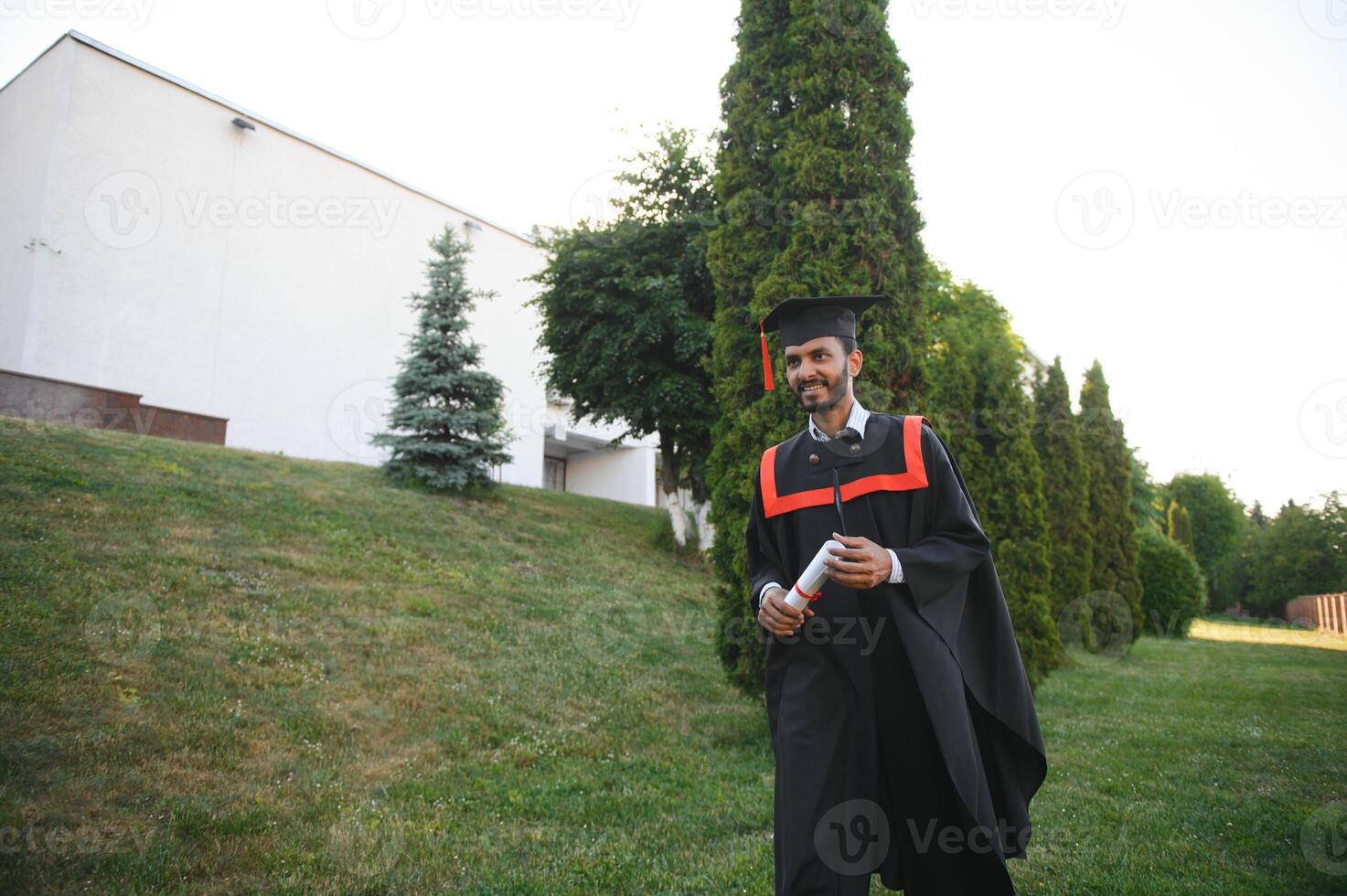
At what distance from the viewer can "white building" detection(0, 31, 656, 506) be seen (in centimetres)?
2000

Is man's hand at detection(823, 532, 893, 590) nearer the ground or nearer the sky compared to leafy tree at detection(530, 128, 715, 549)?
nearer the ground

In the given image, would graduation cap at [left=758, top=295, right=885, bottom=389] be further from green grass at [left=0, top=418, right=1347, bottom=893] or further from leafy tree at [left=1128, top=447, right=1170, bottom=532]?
leafy tree at [left=1128, top=447, right=1170, bottom=532]

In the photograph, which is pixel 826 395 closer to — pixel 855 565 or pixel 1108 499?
pixel 855 565

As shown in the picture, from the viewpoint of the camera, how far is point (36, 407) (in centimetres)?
1602

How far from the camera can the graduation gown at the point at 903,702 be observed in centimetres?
261

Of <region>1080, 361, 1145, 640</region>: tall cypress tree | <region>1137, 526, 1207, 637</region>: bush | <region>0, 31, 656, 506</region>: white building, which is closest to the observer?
<region>1080, 361, 1145, 640</region>: tall cypress tree

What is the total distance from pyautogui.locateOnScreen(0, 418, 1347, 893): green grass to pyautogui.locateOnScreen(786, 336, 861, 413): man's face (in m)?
2.53

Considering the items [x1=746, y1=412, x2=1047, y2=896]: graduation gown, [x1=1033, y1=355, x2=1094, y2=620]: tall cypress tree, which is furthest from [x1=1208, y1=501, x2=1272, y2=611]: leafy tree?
[x1=746, y1=412, x2=1047, y2=896]: graduation gown

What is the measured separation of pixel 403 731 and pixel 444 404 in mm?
10703

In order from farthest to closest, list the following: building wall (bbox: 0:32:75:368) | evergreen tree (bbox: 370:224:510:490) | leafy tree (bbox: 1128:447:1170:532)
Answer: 1. leafy tree (bbox: 1128:447:1170:532)
2. building wall (bbox: 0:32:75:368)
3. evergreen tree (bbox: 370:224:510:490)

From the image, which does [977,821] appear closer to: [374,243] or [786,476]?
[786,476]

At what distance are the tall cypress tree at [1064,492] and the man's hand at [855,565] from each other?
1410cm

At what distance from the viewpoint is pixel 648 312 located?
56.9 ft

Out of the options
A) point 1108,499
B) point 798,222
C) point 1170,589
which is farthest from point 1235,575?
point 798,222
